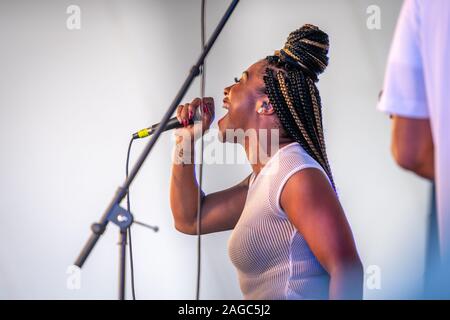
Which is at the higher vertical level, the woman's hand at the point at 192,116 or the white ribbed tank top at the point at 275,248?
the woman's hand at the point at 192,116

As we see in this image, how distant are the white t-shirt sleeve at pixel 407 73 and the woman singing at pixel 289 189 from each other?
0.58 m

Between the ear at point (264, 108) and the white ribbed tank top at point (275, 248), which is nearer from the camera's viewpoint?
the white ribbed tank top at point (275, 248)

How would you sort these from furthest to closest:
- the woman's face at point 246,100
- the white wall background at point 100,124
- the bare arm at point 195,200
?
the white wall background at point 100,124 < the bare arm at point 195,200 < the woman's face at point 246,100

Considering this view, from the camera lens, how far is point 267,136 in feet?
6.53

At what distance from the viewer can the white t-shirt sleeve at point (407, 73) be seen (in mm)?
1117

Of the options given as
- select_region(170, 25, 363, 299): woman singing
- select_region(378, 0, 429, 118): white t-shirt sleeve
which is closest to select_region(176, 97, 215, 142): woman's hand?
select_region(170, 25, 363, 299): woman singing

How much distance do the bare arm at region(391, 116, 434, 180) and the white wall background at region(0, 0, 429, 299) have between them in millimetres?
1159

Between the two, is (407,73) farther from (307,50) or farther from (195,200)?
(195,200)

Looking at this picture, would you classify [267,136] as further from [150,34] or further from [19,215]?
[19,215]

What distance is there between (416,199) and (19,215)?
62.1 inches

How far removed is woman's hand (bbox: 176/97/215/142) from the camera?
1.89 meters

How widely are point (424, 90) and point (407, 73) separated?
5 centimetres

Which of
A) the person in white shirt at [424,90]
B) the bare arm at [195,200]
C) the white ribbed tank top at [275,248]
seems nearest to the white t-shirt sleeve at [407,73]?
the person in white shirt at [424,90]

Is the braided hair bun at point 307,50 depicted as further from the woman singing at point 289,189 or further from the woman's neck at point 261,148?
the woman's neck at point 261,148
